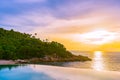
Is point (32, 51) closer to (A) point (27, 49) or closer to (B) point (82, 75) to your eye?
(A) point (27, 49)

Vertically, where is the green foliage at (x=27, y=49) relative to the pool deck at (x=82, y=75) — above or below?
above

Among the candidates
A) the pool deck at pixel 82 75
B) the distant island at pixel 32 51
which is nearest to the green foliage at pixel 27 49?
the distant island at pixel 32 51

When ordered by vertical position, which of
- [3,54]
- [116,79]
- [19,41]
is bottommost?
[116,79]

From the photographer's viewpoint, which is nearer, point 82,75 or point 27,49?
point 82,75

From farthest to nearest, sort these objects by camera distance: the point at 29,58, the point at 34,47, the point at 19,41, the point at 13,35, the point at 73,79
Answer: the point at 13,35 < the point at 19,41 < the point at 34,47 < the point at 29,58 < the point at 73,79

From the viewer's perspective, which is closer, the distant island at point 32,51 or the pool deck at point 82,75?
the pool deck at point 82,75

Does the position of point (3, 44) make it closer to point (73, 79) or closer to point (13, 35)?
point (13, 35)

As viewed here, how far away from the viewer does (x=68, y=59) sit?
298 feet

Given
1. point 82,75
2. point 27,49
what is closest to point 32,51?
point 27,49

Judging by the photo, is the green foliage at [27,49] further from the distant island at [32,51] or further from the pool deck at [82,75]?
the pool deck at [82,75]

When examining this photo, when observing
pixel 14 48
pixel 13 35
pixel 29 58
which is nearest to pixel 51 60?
pixel 29 58

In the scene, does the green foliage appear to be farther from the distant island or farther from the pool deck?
the pool deck

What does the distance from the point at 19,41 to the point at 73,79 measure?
69860 millimetres

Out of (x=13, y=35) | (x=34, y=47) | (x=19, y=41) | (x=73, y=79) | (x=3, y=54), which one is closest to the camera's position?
(x=73, y=79)
